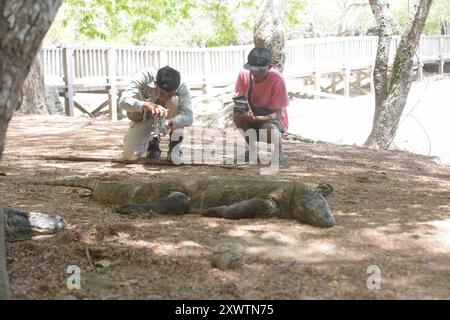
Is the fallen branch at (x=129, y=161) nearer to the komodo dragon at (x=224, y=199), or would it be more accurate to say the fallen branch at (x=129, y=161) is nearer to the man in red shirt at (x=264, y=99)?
the man in red shirt at (x=264, y=99)

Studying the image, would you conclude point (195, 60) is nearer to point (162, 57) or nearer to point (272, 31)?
point (162, 57)

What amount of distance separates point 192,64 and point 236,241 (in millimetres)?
16186

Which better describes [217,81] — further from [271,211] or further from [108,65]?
[271,211]

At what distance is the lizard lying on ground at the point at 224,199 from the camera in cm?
486

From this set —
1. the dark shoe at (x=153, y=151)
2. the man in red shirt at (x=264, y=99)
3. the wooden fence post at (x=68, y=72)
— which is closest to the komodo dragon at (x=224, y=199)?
the dark shoe at (x=153, y=151)

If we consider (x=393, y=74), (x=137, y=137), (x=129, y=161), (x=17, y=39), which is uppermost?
(x=17, y=39)

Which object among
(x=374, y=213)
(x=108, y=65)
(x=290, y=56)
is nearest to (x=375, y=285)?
(x=374, y=213)

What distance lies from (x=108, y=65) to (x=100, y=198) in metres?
12.8

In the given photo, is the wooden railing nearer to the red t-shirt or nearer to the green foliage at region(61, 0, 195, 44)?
the green foliage at region(61, 0, 195, 44)

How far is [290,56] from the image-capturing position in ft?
77.2

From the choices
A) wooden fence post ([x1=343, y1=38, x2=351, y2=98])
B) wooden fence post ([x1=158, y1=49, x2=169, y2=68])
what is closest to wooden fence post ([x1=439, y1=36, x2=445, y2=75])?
wooden fence post ([x1=343, y1=38, x2=351, y2=98])

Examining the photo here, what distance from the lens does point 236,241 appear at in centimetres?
426

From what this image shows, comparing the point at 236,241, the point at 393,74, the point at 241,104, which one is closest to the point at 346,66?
the point at 393,74
